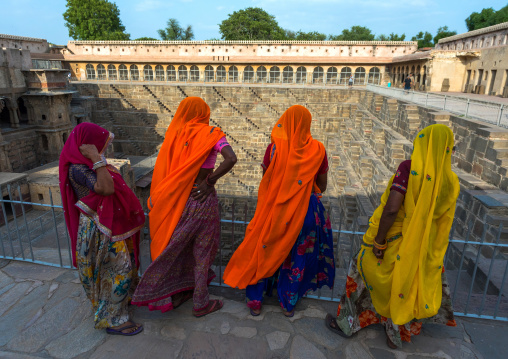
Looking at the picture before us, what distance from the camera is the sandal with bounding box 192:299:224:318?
231cm

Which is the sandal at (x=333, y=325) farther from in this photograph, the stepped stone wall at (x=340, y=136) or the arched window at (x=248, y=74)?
the arched window at (x=248, y=74)

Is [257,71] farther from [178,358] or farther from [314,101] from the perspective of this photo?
[178,358]

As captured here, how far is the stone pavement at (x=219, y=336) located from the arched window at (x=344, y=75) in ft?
74.5

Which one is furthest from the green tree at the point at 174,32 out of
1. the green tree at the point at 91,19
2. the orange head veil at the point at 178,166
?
the orange head veil at the point at 178,166

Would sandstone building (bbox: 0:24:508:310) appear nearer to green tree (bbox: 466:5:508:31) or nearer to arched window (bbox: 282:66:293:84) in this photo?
arched window (bbox: 282:66:293:84)

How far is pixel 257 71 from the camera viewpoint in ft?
77.2

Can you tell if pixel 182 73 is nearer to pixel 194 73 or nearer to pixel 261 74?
pixel 194 73

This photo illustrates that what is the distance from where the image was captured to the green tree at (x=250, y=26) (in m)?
37.4

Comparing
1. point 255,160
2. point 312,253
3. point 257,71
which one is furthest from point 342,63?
point 312,253

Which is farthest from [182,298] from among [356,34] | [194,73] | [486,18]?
[356,34]

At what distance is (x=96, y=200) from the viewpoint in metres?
2.03

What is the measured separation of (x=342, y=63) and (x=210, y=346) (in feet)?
76.5

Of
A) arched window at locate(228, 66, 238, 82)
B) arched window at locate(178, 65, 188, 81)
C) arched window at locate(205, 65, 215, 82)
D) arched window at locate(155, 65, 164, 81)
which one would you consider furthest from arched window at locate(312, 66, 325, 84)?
arched window at locate(155, 65, 164, 81)

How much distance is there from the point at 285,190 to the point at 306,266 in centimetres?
61
